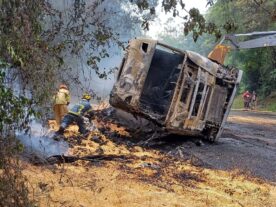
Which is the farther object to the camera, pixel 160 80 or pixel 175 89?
pixel 160 80

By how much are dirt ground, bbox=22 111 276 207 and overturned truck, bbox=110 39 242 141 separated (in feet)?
2.12

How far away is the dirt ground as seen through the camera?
6199 millimetres

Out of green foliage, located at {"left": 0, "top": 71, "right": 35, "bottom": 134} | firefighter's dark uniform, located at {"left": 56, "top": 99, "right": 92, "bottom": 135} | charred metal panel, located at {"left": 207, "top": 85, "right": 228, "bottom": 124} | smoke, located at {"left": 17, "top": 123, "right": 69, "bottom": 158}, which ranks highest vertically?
green foliage, located at {"left": 0, "top": 71, "right": 35, "bottom": 134}

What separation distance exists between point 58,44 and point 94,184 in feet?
9.43

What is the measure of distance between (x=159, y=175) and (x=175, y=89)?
2.62 m

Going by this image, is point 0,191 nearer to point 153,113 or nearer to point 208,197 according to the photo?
point 208,197

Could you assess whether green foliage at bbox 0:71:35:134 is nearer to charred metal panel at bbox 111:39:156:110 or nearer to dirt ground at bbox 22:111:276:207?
dirt ground at bbox 22:111:276:207

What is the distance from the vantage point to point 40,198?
5660 millimetres

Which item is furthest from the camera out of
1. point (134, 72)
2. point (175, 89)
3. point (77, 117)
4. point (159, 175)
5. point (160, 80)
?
point (160, 80)

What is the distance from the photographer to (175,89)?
9.78m

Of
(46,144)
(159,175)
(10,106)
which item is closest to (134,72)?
(46,144)

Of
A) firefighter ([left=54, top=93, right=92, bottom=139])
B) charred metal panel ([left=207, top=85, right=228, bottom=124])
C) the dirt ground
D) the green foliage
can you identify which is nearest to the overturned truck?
charred metal panel ([left=207, top=85, right=228, bottom=124])

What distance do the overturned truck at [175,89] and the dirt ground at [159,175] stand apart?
0.65 m

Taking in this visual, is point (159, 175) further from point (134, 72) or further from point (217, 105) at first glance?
point (217, 105)
